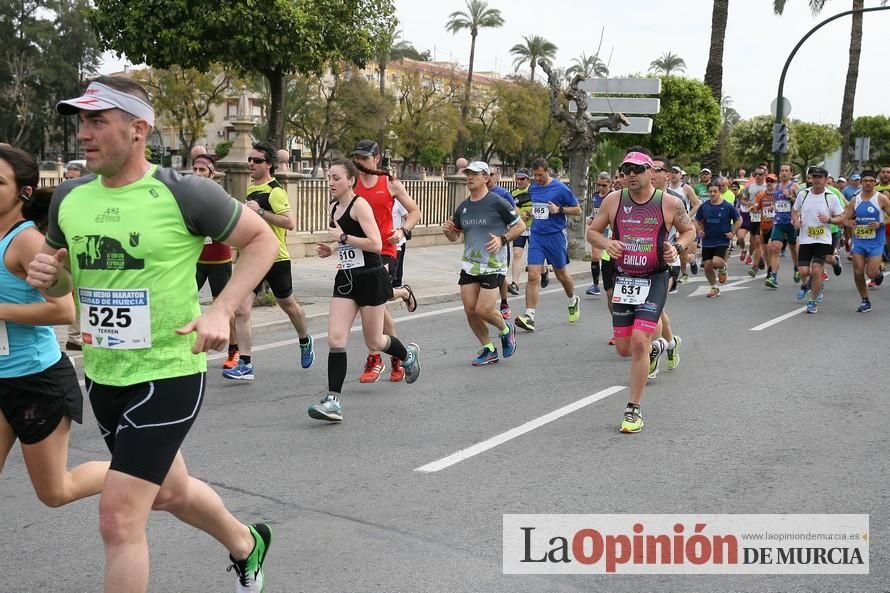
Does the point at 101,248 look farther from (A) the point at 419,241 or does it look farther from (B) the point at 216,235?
(A) the point at 419,241

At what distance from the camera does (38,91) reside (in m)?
60.0

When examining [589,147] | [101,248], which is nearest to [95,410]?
[101,248]

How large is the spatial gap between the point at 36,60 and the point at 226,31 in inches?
1850

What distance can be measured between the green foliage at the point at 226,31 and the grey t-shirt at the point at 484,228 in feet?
29.2

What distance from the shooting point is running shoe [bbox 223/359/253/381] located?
8477 millimetres

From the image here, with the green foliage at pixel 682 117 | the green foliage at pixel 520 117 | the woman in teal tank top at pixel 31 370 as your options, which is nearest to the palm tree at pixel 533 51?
the green foliage at pixel 520 117

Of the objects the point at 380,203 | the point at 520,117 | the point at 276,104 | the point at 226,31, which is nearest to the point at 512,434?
the point at 380,203

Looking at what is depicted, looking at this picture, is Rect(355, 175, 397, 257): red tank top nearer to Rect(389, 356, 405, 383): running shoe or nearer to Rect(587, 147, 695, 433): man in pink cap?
Rect(389, 356, 405, 383): running shoe

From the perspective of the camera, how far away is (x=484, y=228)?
30.8 ft

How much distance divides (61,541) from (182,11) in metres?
13.8

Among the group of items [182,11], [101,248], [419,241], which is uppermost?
[182,11]

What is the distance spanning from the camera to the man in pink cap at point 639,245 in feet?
23.3

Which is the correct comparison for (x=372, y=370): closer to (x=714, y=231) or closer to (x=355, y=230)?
(x=355, y=230)

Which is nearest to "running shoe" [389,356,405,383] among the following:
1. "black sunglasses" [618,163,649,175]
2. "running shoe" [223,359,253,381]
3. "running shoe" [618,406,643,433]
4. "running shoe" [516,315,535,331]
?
"running shoe" [223,359,253,381]
